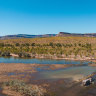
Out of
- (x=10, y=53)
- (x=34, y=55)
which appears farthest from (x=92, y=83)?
(x=10, y=53)

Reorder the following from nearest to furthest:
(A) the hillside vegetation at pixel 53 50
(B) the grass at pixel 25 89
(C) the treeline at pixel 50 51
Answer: (B) the grass at pixel 25 89
(A) the hillside vegetation at pixel 53 50
(C) the treeline at pixel 50 51

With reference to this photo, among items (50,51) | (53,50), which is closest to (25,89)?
(50,51)

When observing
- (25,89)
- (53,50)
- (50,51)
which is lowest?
(25,89)

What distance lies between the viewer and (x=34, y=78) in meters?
20.1

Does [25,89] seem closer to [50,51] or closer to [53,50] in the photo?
[50,51]

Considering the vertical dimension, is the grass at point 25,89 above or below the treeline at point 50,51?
below

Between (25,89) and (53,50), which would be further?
(53,50)

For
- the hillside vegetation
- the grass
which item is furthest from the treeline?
the grass

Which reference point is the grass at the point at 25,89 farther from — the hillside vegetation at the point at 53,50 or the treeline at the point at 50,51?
the treeline at the point at 50,51

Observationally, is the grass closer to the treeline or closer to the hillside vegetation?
the hillside vegetation

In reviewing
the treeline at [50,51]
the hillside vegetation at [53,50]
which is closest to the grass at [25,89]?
the hillside vegetation at [53,50]

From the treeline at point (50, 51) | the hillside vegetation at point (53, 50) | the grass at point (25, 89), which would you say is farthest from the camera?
the treeline at point (50, 51)

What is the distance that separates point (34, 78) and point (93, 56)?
24974 mm

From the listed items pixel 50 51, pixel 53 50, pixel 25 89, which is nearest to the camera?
pixel 25 89
